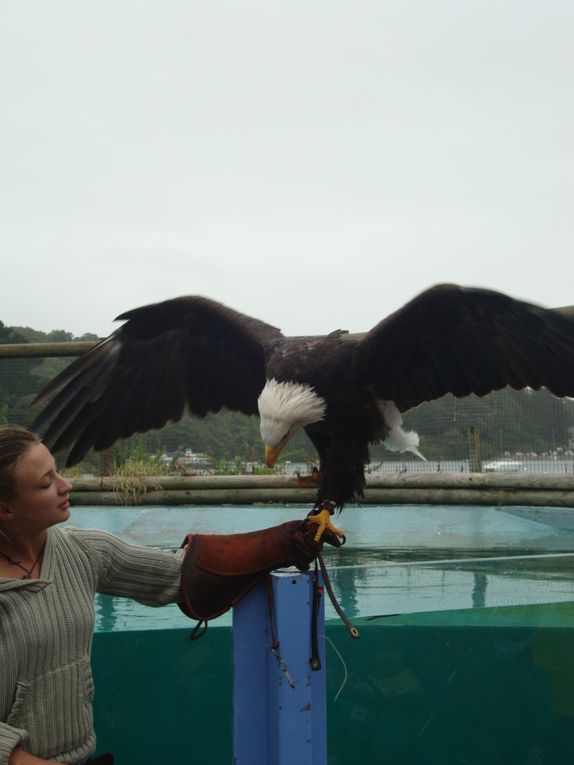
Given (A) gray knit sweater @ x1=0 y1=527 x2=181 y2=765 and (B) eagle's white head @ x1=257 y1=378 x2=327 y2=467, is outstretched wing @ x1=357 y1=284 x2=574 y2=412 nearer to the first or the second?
(B) eagle's white head @ x1=257 y1=378 x2=327 y2=467

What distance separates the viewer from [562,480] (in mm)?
3824

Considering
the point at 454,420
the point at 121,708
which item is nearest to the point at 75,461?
the point at 121,708

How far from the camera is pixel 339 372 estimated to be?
2.98 meters

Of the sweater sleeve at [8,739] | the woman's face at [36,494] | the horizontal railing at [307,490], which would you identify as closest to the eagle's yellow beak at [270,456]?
the horizontal railing at [307,490]

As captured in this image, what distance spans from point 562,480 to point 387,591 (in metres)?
1.79

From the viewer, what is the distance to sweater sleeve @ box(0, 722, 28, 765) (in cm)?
123

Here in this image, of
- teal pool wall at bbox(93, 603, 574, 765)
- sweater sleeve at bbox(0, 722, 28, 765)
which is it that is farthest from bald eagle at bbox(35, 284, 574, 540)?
sweater sleeve at bbox(0, 722, 28, 765)

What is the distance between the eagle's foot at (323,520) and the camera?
1645 millimetres

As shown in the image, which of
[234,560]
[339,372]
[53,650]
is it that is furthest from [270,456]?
[53,650]

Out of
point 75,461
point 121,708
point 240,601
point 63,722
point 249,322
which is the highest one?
point 249,322

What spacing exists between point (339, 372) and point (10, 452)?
5.84ft

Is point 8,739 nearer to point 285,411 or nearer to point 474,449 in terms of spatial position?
point 285,411

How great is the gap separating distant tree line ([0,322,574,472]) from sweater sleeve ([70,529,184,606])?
99.5 inches

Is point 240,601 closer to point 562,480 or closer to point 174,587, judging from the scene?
point 174,587
